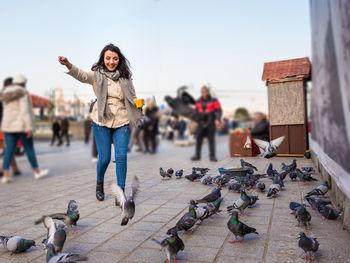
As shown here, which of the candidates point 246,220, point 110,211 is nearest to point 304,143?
point 246,220

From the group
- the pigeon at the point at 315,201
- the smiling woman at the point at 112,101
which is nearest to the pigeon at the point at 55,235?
the smiling woman at the point at 112,101

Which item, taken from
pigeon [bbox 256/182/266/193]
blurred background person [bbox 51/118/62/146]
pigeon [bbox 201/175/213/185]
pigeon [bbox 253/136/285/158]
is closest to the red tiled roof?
pigeon [bbox 253/136/285/158]

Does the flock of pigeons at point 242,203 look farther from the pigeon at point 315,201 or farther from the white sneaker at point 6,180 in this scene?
the white sneaker at point 6,180

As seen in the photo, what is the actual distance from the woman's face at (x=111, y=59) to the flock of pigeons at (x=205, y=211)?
90cm

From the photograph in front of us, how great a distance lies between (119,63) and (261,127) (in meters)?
1.18

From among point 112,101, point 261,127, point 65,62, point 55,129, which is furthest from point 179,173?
point 55,129

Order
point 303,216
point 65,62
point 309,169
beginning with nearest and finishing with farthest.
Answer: point 65,62 < point 303,216 < point 309,169

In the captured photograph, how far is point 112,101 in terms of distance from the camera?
10.5 ft

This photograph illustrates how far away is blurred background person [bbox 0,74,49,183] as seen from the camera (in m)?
6.23

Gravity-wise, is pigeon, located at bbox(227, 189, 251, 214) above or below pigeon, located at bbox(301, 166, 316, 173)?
below

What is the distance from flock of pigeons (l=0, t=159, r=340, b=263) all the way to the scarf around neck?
78 centimetres

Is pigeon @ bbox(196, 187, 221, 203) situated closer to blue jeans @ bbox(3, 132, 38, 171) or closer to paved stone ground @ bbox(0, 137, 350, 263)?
paved stone ground @ bbox(0, 137, 350, 263)

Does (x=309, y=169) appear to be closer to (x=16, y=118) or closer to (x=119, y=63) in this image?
(x=119, y=63)

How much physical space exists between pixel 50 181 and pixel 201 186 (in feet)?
11.3
